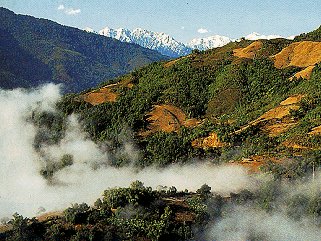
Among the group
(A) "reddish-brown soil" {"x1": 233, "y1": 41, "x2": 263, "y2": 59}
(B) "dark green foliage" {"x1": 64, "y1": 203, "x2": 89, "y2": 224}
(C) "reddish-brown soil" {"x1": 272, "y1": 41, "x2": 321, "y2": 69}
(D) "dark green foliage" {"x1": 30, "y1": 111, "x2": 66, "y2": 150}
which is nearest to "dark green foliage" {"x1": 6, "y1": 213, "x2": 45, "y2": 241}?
(B) "dark green foliage" {"x1": 64, "y1": 203, "x2": 89, "y2": 224}

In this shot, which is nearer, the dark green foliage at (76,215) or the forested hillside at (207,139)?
the forested hillside at (207,139)

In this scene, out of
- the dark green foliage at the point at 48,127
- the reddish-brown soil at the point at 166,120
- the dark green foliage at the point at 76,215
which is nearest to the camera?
the dark green foliage at the point at 76,215

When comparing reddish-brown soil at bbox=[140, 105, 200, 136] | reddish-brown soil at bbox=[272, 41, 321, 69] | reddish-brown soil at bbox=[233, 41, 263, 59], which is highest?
reddish-brown soil at bbox=[233, 41, 263, 59]

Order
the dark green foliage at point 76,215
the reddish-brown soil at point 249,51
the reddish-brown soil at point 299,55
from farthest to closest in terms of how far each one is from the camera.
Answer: the reddish-brown soil at point 249,51
the reddish-brown soil at point 299,55
the dark green foliage at point 76,215

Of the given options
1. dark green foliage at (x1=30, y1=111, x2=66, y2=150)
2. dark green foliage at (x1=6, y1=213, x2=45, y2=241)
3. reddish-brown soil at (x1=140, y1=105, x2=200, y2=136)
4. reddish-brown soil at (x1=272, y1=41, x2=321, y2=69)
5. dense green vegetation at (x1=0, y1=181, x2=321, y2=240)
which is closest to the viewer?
dark green foliage at (x1=6, y1=213, x2=45, y2=241)

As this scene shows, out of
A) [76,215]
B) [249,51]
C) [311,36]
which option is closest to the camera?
[76,215]

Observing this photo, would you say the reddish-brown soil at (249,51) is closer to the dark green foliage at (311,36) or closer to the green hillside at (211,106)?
the green hillside at (211,106)

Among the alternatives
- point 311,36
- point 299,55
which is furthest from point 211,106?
point 311,36

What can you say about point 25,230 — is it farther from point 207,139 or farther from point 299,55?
point 299,55

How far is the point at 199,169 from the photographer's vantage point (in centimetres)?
8050

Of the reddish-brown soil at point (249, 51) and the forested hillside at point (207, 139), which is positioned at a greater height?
the reddish-brown soil at point (249, 51)

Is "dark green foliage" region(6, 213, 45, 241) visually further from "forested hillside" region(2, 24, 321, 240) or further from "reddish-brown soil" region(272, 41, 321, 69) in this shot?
"reddish-brown soil" region(272, 41, 321, 69)

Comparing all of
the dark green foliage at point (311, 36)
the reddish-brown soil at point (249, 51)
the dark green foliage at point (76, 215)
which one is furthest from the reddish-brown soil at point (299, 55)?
the dark green foliage at point (76, 215)

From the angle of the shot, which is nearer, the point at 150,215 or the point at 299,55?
the point at 150,215
